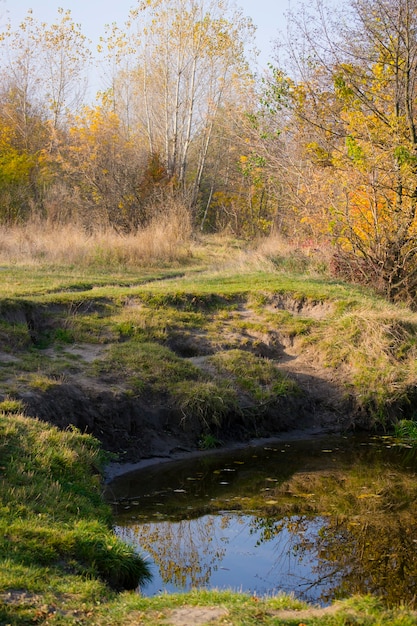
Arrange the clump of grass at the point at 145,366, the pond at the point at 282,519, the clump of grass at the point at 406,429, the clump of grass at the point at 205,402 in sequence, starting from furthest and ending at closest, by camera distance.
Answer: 1. the clump of grass at the point at 406,429
2. the clump of grass at the point at 145,366
3. the clump of grass at the point at 205,402
4. the pond at the point at 282,519

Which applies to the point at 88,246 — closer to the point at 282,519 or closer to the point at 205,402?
the point at 205,402

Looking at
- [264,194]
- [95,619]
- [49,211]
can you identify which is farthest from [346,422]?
[264,194]

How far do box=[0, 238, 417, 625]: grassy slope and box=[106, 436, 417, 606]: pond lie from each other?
73 centimetres

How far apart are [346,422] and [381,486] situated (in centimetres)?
274

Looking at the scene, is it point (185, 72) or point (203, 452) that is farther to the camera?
point (185, 72)

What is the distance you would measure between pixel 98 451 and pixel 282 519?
2.42m

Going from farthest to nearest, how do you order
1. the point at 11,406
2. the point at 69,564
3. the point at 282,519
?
the point at 11,406, the point at 282,519, the point at 69,564

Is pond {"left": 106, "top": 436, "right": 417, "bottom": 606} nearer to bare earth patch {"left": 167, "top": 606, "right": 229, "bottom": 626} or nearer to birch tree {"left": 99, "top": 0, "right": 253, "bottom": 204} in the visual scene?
bare earth patch {"left": 167, "top": 606, "right": 229, "bottom": 626}

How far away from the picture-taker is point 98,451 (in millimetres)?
9305

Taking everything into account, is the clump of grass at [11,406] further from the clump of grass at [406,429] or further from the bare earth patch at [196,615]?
the clump of grass at [406,429]

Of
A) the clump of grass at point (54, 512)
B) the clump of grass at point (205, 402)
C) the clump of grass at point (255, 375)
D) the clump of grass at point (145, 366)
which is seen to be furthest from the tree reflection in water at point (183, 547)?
the clump of grass at point (255, 375)

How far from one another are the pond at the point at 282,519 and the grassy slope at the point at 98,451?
73cm

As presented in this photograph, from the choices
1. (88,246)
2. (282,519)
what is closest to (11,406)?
(282,519)

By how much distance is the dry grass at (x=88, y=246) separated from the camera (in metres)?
19.0
